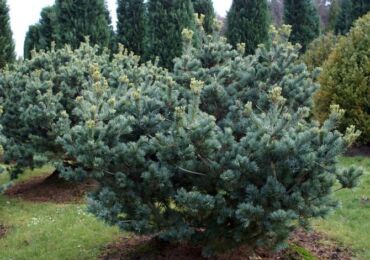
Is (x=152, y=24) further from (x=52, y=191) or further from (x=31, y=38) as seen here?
(x=31, y=38)

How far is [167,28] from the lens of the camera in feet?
55.1

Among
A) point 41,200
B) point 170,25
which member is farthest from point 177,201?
point 170,25

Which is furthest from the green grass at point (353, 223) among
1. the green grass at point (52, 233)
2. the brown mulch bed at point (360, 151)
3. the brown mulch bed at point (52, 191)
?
the brown mulch bed at point (52, 191)

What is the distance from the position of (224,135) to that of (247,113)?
0.27m

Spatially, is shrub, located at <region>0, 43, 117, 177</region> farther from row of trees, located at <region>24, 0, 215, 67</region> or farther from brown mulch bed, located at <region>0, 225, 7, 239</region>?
row of trees, located at <region>24, 0, 215, 67</region>

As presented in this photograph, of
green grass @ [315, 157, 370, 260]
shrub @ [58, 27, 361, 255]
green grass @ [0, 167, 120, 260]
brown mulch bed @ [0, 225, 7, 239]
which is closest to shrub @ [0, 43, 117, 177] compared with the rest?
green grass @ [0, 167, 120, 260]

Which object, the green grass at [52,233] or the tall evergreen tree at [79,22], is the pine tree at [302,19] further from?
the green grass at [52,233]

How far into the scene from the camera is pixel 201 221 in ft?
15.7

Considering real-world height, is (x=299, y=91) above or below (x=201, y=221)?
above

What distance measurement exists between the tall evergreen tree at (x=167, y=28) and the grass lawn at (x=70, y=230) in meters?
8.97

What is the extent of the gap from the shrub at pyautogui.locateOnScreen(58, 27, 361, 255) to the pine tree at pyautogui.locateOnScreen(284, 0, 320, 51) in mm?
21012

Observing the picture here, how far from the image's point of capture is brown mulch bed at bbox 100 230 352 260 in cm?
539

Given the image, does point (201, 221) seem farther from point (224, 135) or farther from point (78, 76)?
point (78, 76)

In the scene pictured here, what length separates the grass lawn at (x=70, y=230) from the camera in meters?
6.18
